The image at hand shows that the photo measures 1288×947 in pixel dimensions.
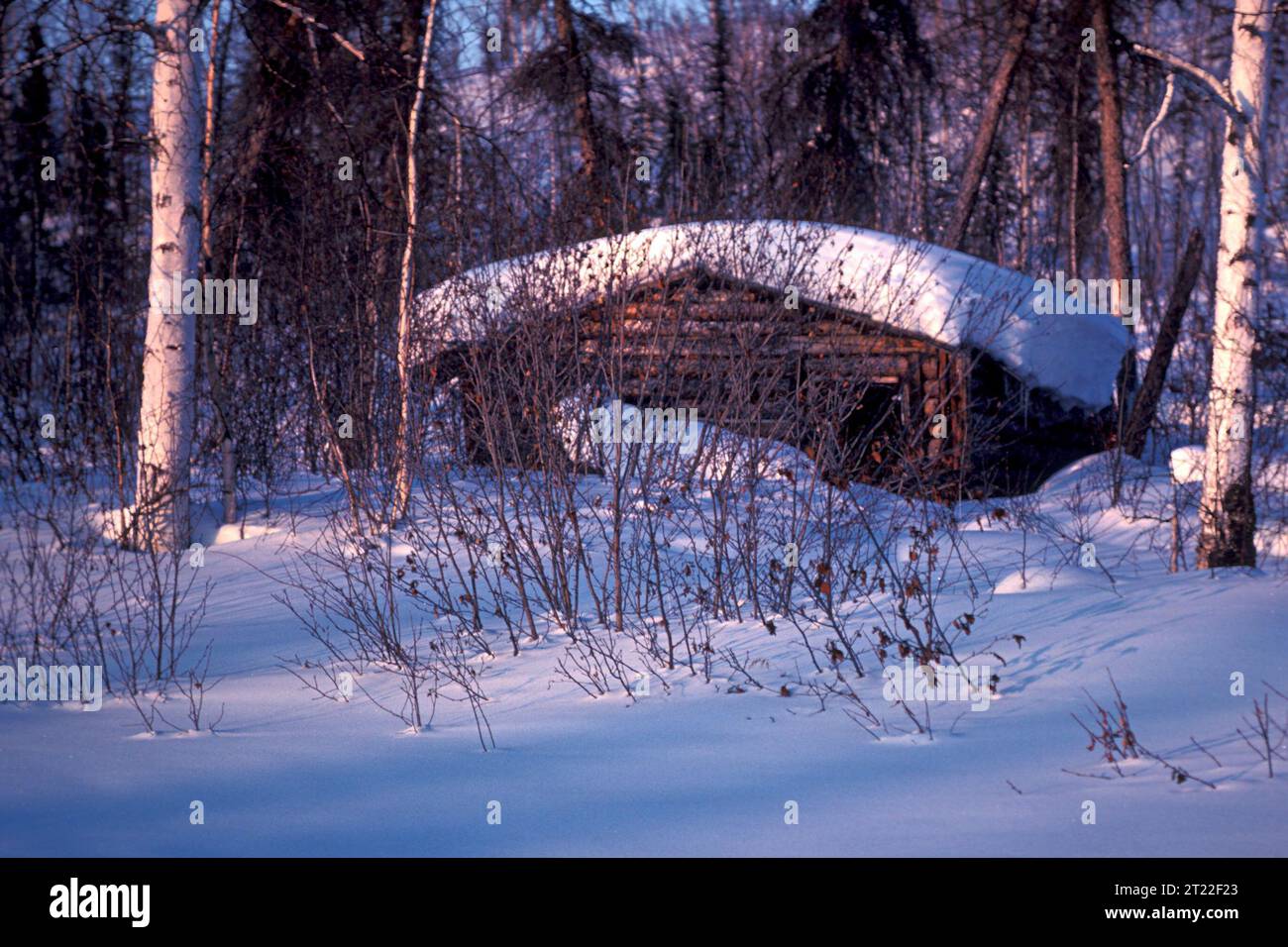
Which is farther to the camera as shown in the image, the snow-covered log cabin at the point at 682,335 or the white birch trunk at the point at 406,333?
the white birch trunk at the point at 406,333

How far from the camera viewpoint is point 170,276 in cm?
938

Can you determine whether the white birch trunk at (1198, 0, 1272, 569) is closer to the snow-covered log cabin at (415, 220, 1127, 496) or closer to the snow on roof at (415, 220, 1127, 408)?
the snow-covered log cabin at (415, 220, 1127, 496)

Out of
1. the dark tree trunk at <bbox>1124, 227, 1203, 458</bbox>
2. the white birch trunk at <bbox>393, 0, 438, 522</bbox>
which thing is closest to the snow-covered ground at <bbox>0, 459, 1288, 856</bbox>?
the white birch trunk at <bbox>393, 0, 438, 522</bbox>

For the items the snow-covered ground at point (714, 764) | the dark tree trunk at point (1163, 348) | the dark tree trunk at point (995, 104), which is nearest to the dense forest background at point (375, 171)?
the dark tree trunk at point (995, 104)

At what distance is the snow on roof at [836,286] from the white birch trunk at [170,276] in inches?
83.5

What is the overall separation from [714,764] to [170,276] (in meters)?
6.53

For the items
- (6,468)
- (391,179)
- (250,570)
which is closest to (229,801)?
(250,570)

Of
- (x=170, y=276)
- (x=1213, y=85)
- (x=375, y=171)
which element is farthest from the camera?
(x=375, y=171)

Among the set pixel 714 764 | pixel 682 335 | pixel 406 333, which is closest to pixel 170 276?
pixel 406 333

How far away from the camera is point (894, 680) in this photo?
588 centimetres

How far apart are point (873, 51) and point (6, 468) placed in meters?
14.4

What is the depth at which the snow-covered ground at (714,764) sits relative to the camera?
4223mm

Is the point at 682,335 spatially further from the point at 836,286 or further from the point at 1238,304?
the point at 1238,304

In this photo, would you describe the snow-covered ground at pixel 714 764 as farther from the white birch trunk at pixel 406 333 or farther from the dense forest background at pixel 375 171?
the dense forest background at pixel 375 171
